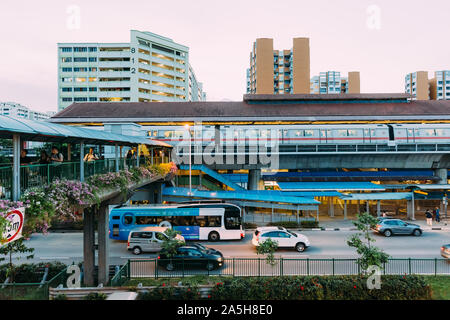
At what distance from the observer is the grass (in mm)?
10781

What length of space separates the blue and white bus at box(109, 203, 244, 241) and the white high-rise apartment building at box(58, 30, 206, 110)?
55649 mm

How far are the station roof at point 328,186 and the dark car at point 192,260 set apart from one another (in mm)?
15433

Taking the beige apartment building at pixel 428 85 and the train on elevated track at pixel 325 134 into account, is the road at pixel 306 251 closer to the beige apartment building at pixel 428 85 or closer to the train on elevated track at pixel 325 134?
the train on elevated track at pixel 325 134

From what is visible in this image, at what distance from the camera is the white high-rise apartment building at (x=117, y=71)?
68.7 m

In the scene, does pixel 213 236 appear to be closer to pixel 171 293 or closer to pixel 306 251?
pixel 306 251

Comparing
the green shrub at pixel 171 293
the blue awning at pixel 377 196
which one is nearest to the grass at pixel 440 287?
the green shrub at pixel 171 293

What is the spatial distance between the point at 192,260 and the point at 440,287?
11658 mm

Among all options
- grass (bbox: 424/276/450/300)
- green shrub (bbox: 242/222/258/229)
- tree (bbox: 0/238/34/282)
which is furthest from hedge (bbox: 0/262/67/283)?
grass (bbox: 424/276/450/300)

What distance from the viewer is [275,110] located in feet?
119

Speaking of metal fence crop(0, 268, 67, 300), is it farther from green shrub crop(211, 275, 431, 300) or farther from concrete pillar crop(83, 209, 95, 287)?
green shrub crop(211, 275, 431, 300)

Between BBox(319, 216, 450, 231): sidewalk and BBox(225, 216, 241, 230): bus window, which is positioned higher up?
BBox(225, 216, 241, 230): bus window

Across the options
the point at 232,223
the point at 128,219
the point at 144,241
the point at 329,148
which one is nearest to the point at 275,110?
the point at 329,148
